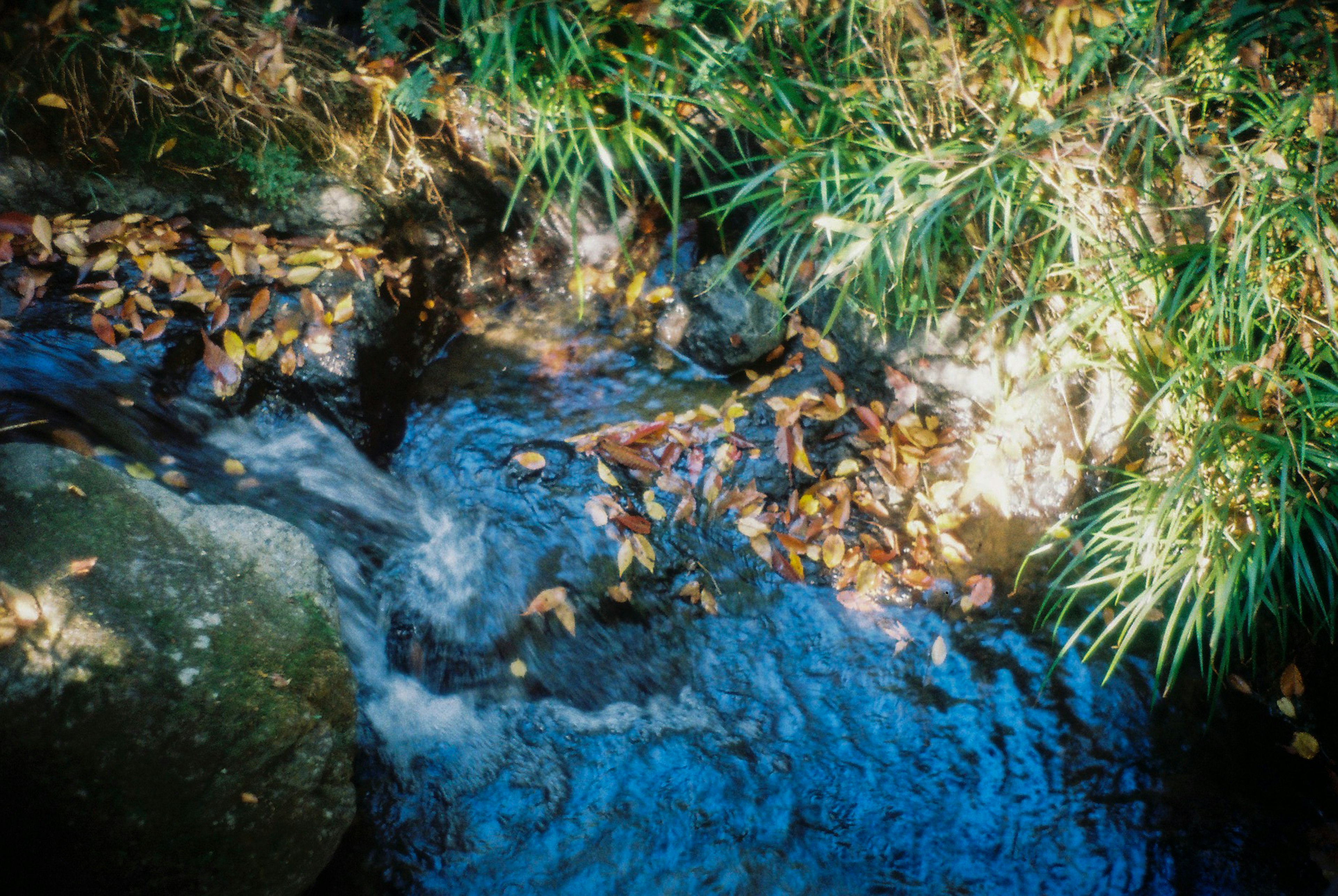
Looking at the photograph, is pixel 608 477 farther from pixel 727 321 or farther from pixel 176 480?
pixel 176 480

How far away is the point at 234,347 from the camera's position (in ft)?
10.4

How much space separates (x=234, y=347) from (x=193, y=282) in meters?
0.38

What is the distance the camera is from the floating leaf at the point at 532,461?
11.0ft

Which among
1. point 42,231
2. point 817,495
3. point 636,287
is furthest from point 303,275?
point 817,495

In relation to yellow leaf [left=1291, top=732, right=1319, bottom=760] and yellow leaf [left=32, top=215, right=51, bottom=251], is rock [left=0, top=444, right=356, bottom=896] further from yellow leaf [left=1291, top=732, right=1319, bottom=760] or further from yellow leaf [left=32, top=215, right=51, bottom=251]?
yellow leaf [left=1291, top=732, right=1319, bottom=760]

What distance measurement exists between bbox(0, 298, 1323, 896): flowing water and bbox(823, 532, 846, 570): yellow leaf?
14 cm

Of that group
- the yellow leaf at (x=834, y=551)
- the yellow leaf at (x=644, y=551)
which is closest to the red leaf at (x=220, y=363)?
the yellow leaf at (x=644, y=551)

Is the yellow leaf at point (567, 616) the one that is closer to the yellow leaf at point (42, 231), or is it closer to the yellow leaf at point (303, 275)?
the yellow leaf at point (303, 275)

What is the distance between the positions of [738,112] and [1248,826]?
3.29 meters

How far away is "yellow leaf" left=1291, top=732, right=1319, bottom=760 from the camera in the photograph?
97.6 inches

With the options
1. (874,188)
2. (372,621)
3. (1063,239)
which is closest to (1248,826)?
(1063,239)

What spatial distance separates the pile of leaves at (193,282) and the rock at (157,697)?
46.9 inches

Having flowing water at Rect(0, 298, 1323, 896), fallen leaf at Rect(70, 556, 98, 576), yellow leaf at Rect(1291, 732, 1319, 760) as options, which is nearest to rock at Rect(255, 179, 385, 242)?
flowing water at Rect(0, 298, 1323, 896)

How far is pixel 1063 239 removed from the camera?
2.27m
